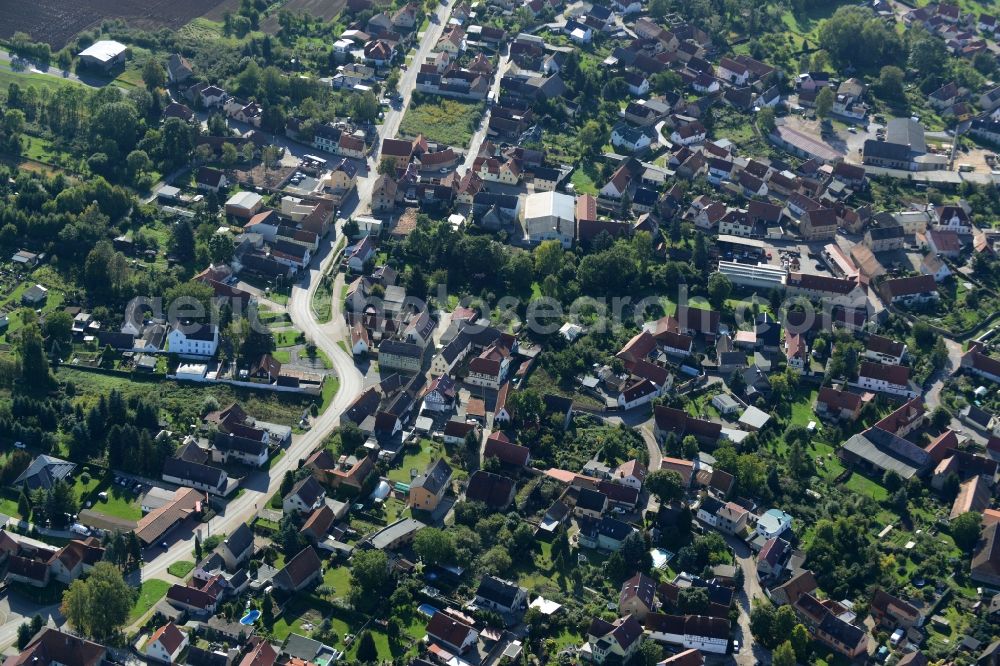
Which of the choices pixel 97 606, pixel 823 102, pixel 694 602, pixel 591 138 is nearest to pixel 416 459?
pixel 694 602

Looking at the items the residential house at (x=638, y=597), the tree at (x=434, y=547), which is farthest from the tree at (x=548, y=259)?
the residential house at (x=638, y=597)

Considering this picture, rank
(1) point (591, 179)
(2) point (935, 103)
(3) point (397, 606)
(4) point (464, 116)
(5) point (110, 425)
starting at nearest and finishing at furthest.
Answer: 1. (3) point (397, 606)
2. (5) point (110, 425)
3. (1) point (591, 179)
4. (4) point (464, 116)
5. (2) point (935, 103)

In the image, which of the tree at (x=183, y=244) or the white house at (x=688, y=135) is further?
the white house at (x=688, y=135)

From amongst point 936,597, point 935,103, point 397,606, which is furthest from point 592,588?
point 935,103

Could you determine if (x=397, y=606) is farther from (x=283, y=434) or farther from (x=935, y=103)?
(x=935, y=103)

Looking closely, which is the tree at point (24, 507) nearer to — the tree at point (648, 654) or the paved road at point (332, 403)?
the paved road at point (332, 403)

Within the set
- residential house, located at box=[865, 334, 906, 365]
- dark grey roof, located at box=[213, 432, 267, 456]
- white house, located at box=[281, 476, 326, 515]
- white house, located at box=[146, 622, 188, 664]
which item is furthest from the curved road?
residential house, located at box=[865, 334, 906, 365]
